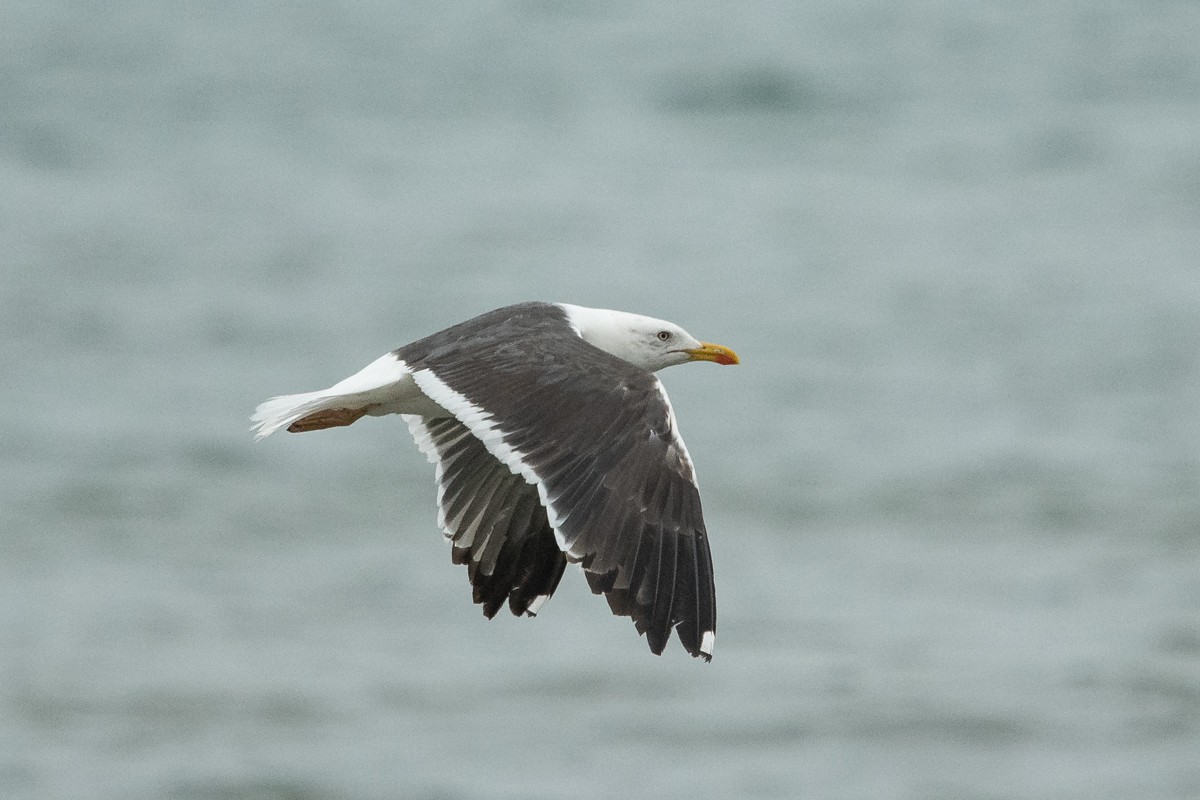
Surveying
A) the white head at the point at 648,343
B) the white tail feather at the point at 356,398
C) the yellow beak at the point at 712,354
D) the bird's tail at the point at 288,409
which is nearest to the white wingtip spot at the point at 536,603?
the white tail feather at the point at 356,398

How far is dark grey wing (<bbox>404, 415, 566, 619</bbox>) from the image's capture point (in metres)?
8.27

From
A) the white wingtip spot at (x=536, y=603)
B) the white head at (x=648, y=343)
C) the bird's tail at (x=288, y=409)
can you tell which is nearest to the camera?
the bird's tail at (x=288, y=409)

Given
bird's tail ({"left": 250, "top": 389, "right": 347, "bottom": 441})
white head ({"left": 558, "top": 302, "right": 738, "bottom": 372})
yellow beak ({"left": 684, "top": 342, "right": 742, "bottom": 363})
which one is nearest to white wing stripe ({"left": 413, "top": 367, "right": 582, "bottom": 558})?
bird's tail ({"left": 250, "top": 389, "right": 347, "bottom": 441})

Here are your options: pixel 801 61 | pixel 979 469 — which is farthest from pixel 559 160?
pixel 979 469

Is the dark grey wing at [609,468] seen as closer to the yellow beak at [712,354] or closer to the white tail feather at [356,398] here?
the white tail feather at [356,398]

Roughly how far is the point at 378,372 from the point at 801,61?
955 inches

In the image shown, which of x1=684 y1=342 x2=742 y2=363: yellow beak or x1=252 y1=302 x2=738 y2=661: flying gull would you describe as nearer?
x1=252 y1=302 x2=738 y2=661: flying gull

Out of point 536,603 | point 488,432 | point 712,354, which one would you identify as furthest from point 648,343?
point 488,432

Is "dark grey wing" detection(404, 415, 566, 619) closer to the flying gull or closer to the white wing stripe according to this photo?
the flying gull

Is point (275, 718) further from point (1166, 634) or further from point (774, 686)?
point (1166, 634)

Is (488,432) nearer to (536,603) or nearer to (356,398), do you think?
(356,398)

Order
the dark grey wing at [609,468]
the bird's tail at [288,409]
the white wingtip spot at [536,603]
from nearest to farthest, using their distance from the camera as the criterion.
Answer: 1. the dark grey wing at [609,468]
2. the bird's tail at [288,409]
3. the white wingtip spot at [536,603]

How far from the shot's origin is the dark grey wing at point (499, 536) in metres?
8.27

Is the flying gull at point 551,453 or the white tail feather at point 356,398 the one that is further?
the white tail feather at point 356,398
